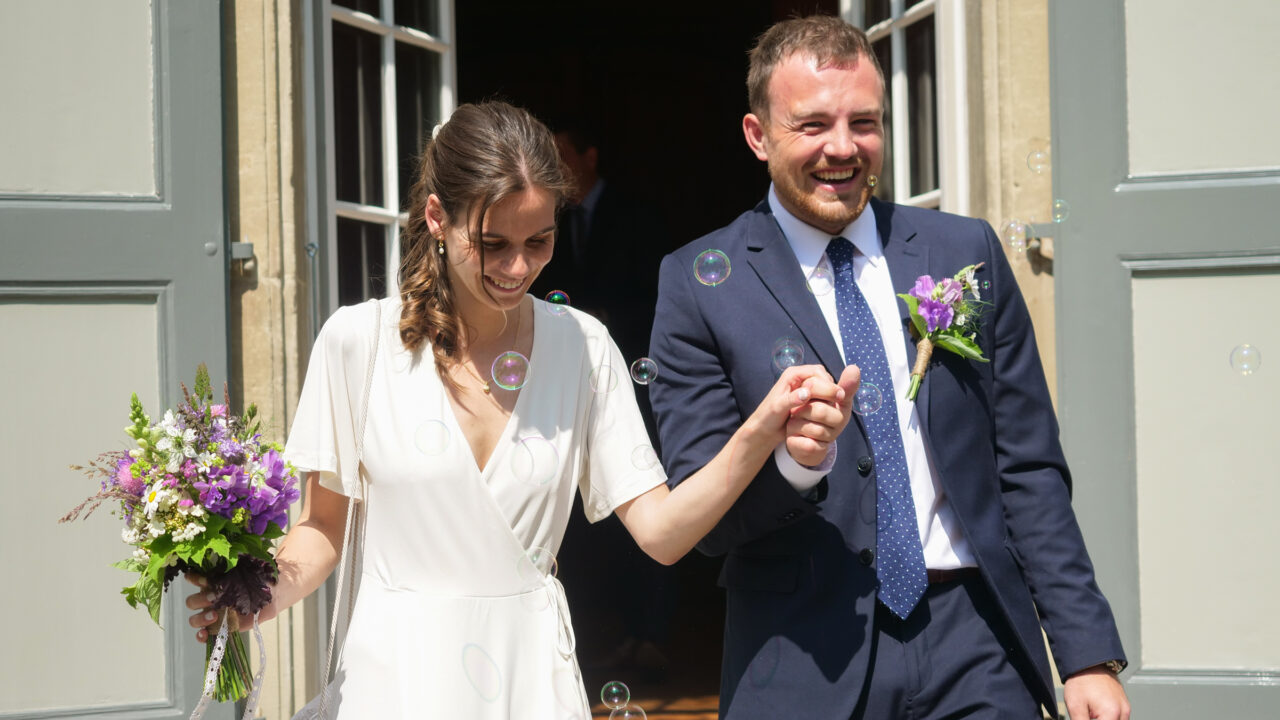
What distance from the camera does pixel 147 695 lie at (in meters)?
3.73

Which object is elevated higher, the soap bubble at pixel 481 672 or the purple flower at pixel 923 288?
the purple flower at pixel 923 288

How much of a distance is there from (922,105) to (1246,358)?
1.40 meters

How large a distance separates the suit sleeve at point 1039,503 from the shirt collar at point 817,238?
244 mm

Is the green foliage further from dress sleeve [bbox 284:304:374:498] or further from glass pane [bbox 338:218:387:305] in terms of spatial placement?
glass pane [bbox 338:218:387:305]

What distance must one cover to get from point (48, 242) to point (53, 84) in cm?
49

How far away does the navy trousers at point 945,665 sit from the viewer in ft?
7.14

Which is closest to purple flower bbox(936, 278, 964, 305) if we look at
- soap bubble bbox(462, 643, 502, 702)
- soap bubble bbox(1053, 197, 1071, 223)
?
soap bubble bbox(462, 643, 502, 702)

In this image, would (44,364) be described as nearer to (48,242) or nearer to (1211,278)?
(48,242)

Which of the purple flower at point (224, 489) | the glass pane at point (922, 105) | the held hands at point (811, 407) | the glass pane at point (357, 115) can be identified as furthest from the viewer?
the glass pane at point (922, 105)

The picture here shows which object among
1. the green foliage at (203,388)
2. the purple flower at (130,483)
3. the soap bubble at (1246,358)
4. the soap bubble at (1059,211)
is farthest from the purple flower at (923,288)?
the soap bubble at (1246,358)

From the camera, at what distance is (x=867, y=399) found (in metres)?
2.23

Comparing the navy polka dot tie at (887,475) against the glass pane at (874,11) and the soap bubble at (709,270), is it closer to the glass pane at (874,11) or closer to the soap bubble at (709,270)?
the soap bubble at (709,270)

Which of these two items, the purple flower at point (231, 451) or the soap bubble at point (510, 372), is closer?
the purple flower at point (231, 451)

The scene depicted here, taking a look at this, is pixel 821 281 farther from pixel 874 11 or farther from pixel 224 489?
pixel 874 11
